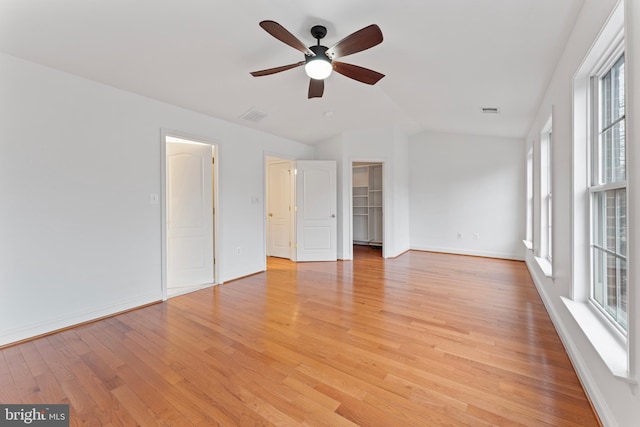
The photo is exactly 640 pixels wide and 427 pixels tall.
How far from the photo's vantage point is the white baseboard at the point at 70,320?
2.33m

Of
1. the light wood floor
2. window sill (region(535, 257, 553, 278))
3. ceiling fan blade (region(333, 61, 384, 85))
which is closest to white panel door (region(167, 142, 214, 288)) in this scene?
the light wood floor

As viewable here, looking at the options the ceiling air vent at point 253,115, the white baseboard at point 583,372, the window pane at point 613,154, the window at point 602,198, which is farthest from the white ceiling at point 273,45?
the white baseboard at point 583,372

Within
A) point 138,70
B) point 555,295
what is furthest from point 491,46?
point 138,70

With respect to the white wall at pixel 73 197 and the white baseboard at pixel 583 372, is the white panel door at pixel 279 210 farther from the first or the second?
the white baseboard at pixel 583 372

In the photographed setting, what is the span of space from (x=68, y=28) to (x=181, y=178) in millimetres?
2079

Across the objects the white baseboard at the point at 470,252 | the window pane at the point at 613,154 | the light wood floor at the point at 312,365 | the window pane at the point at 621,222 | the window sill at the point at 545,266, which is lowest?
the light wood floor at the point at 312,365

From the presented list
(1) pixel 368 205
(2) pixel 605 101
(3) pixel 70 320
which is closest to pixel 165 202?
(3) pixel 70 320

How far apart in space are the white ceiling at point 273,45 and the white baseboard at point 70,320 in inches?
91.6

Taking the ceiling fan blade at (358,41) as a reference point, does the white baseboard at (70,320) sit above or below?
below

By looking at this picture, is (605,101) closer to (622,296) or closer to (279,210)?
(622,296)

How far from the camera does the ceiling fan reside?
1.92 m

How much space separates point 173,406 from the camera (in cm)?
162

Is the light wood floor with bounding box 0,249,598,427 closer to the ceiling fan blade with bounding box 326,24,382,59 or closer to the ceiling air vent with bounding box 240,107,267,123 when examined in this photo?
the ceiling fan blade with bounding box 326,24,382,59

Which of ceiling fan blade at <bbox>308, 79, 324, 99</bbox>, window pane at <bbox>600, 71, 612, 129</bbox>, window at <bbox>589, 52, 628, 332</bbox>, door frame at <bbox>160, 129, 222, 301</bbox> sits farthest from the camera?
door frame at <bbox>160, 129, 222, 301</bbox>
